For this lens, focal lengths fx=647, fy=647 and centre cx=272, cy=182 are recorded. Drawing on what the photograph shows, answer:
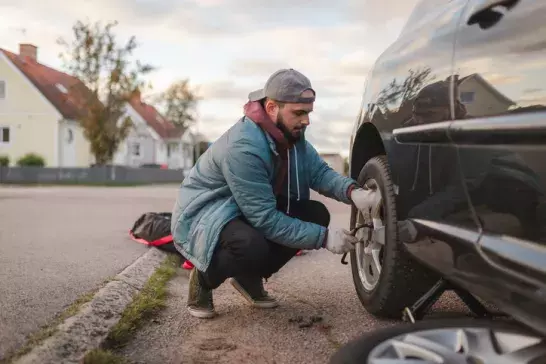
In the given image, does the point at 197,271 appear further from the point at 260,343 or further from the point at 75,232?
the point at 75,232

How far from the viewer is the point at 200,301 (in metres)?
3.44

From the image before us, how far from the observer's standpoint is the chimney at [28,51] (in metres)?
46.2

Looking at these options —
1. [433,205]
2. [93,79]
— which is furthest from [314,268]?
[93,79]

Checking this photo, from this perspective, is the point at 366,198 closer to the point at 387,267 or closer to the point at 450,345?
the point at 387,267

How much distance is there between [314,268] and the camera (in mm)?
5090

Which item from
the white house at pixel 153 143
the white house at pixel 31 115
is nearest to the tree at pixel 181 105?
the white house at pixel 153 143

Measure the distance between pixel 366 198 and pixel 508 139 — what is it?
145cm

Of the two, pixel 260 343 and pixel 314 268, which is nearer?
pixel 260 343

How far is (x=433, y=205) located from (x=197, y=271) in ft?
4.88

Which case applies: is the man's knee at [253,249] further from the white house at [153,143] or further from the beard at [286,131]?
the white house at [153,143]

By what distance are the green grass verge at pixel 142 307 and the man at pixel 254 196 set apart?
244mm

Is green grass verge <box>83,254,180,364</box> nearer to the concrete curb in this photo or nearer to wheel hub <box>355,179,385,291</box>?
the concrete curb

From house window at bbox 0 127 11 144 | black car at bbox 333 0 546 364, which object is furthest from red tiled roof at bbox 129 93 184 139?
black car at bbox 333 0 546 364

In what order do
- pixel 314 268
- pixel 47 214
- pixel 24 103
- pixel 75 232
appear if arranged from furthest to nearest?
pixel 24 103 < pixel 47 214 < pixel 75 232 < pixel 314 268
